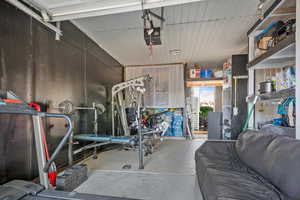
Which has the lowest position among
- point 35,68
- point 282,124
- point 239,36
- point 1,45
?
point 282,124

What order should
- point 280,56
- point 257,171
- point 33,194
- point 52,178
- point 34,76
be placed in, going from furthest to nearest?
point 280,56, point 34,76, point 52,178, point 257,171, point 33,194

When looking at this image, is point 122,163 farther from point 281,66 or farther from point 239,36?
point 239,36

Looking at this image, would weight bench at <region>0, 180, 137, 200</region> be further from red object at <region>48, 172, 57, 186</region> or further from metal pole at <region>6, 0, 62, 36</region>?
metal pole at <region>6, 0, 62, 36</region>

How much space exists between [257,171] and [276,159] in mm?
281

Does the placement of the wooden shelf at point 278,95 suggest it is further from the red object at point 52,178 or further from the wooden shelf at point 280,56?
the red object at point 52,178

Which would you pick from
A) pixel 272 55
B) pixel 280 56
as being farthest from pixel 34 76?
pixel 280 56

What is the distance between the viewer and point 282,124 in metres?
2.28

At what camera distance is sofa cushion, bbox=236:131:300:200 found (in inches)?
40.0

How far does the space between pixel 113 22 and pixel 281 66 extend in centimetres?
328

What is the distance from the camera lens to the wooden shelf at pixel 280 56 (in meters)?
1.75

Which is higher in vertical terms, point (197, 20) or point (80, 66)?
point (197, 20)

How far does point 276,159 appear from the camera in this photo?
47.4 inches

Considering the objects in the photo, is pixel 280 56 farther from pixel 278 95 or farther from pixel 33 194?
pixel 33 194

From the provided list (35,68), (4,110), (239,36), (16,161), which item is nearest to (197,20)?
(239,36)
